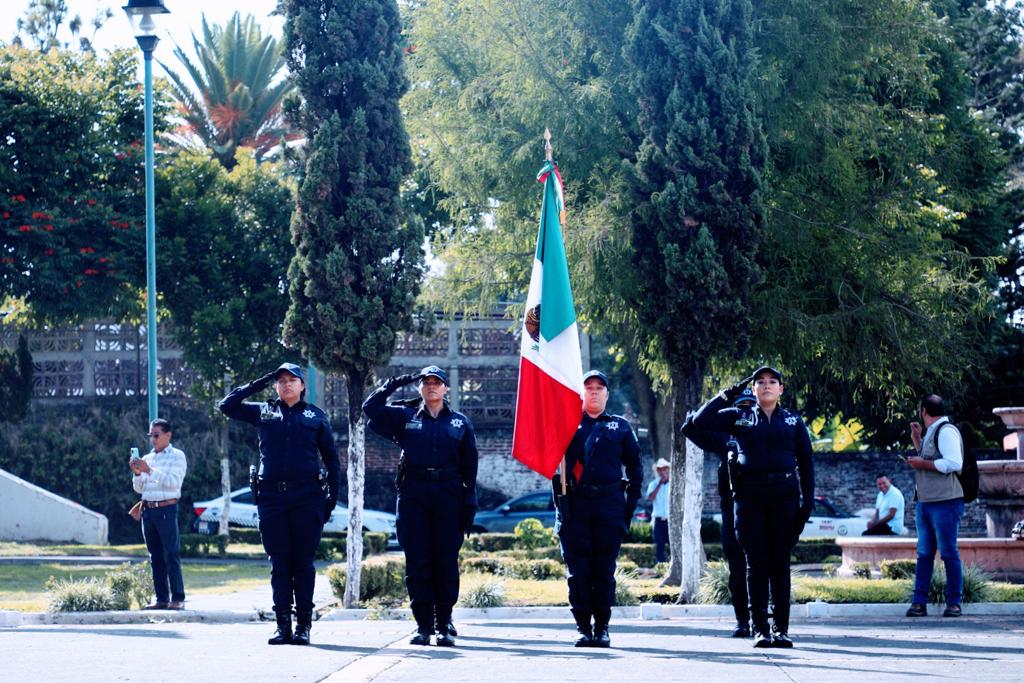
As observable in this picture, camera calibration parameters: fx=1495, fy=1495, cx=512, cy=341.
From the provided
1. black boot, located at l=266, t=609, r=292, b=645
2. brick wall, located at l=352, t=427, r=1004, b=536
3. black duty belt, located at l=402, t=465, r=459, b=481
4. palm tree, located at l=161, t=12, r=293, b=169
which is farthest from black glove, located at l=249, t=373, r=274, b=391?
palm tree, located at l=161, t=12, r=293, b=169

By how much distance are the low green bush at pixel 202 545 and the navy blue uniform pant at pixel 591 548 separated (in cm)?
1909

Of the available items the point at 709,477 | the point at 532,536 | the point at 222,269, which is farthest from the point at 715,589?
the point at 222,269

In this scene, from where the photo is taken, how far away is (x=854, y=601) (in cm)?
1433

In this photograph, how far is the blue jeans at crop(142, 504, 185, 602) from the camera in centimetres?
1414

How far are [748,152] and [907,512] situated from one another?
19.7 meters

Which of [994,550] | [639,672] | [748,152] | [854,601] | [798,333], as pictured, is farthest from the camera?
[798,333]

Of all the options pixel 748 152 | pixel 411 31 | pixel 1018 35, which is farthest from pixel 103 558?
pixel 1018 35

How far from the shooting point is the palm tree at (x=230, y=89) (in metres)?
40.8

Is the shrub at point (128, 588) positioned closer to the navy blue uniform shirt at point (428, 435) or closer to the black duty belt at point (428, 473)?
the navy blue uniform shirt at point (428, 435)

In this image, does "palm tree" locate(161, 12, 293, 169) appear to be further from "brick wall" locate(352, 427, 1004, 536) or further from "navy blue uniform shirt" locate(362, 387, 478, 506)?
"navy blue uniform shirt" locate(362, 387, 478, 506)

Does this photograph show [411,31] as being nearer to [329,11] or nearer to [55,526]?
[329,11]

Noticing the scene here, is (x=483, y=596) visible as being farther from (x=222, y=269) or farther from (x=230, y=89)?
(x=230, y=89)

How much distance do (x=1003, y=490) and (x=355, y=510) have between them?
7765 mm

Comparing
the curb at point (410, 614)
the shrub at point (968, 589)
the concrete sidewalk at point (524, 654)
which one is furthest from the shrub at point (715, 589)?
the shrub at point (968, 589)
